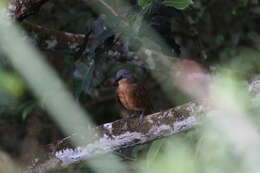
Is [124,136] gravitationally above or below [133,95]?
above

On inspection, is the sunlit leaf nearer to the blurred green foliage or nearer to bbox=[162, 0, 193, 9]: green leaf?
the blurred green foliage

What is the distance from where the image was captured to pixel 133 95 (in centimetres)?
300

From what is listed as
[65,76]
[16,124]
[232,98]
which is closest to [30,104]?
[65,76]

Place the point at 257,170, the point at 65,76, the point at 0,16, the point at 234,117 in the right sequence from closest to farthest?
the point at 257,170, the point at 234,117, the point at 0,16, the point at 65,76

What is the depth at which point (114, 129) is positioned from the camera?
2.29m

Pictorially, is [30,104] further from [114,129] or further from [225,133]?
[225,133]

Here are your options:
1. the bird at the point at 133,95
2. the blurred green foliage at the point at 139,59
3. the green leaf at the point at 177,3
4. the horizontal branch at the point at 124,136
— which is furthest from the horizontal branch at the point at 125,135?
the bird at the point at 133,95

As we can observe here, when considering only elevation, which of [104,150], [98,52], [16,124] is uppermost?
[98,52]

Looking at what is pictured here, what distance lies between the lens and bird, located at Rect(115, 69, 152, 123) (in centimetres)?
301

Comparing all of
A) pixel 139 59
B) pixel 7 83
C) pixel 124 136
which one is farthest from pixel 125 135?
pixel 139 59

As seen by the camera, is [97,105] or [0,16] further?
[97,105]

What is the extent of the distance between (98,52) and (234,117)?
1617 mm

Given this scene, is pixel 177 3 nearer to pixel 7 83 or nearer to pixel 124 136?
pixel 124 136

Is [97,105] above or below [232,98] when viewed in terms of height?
below
